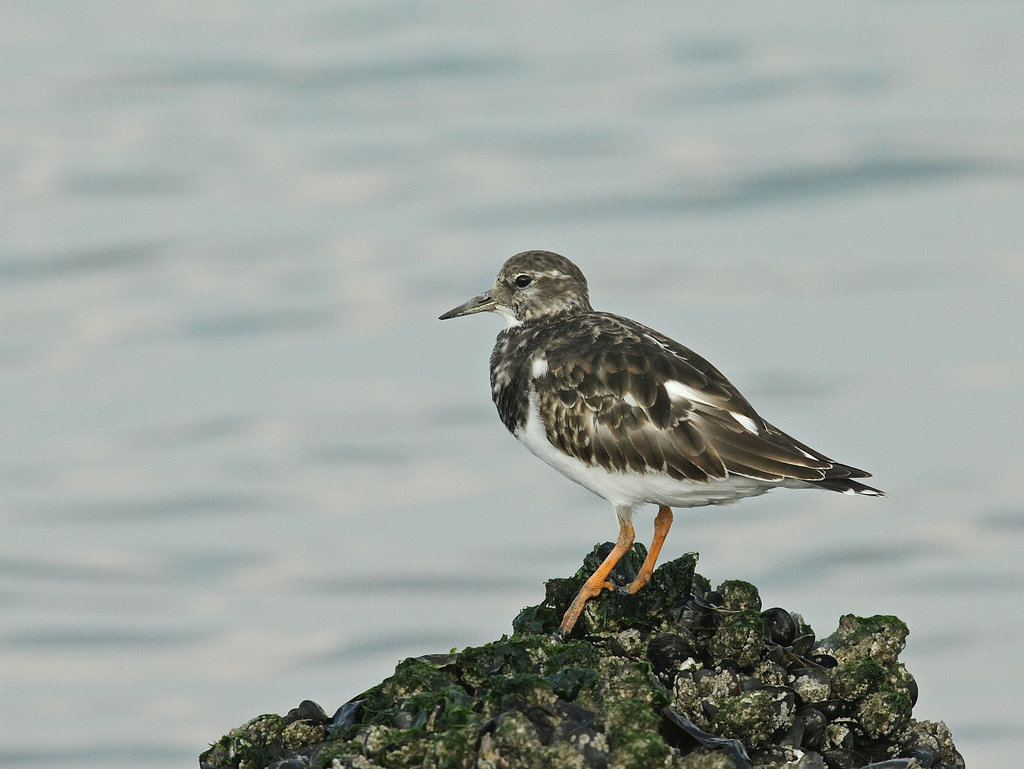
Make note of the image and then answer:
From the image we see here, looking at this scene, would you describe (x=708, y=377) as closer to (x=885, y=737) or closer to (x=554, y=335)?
(x=554, y=335)

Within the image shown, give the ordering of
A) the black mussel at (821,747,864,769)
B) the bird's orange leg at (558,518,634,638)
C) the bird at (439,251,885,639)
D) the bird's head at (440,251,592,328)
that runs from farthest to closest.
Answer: the bird's head at (440,251,592,328), the bird at (439,251,885,639), the bird's orange leg at (558,518,634,638), the black mussel at (821,747,864,769)

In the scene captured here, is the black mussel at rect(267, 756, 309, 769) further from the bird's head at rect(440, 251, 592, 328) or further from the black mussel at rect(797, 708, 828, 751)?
the bird's head at rect(440, 251, 592, 328)

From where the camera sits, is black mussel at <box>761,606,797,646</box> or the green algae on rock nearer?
the green algae on rock

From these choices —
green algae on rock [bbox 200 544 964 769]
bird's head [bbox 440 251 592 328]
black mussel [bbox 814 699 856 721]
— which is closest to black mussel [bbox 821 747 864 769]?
green algae on rock [bbox 200 544 964 769]

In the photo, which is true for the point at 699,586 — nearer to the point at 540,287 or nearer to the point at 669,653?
the point at 669,653

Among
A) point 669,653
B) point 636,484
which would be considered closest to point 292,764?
point 669,653

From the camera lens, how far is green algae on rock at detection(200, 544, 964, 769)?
18.3 ft

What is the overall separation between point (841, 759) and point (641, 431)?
2216 mm

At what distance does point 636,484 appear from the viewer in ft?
26.2

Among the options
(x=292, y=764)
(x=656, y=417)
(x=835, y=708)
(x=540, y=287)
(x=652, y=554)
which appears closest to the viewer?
(x=292, y=764)

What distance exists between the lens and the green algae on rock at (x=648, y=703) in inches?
220

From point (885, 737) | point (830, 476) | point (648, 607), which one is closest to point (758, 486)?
point (830, 476)

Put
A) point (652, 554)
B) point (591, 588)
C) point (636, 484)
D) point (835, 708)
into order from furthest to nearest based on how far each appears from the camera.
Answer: point (636, 484)
point (652, 554)
point (591, 588)
point (835, 708)

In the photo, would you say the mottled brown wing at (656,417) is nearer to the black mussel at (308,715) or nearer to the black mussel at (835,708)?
the black mussel at (835,708)
